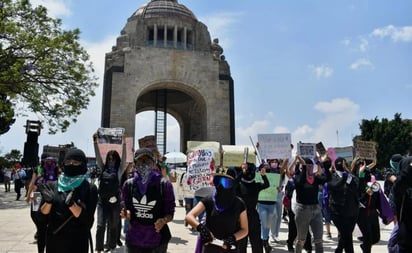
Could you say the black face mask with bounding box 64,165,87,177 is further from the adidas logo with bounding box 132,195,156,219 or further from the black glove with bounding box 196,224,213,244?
the black glove with bounding box 196,224,213,244

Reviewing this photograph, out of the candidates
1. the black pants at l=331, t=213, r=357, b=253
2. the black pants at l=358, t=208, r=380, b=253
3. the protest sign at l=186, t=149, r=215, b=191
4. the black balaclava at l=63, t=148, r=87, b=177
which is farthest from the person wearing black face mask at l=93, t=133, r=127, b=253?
the black pants at l=358, t=208, r=380, b=253

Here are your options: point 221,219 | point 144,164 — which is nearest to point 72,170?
point 144,164

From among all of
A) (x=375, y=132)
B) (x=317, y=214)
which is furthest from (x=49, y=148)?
(x=375, y=132)

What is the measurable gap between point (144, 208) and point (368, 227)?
433cm

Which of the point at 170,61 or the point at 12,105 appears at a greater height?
the point at 170,61

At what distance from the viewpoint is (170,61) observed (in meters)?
26.1

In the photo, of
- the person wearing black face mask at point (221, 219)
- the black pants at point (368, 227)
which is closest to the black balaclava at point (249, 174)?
the black pants at point (368, 227)

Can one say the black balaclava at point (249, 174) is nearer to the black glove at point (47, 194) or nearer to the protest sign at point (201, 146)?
the black glove at point (47, 194)

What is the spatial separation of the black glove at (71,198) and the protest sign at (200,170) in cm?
417

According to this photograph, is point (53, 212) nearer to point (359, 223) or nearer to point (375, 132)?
point (359, 223)

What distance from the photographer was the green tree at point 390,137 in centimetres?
4278

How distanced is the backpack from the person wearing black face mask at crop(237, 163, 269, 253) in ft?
6.93

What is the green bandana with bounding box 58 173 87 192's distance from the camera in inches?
139

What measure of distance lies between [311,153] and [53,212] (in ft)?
19.2
